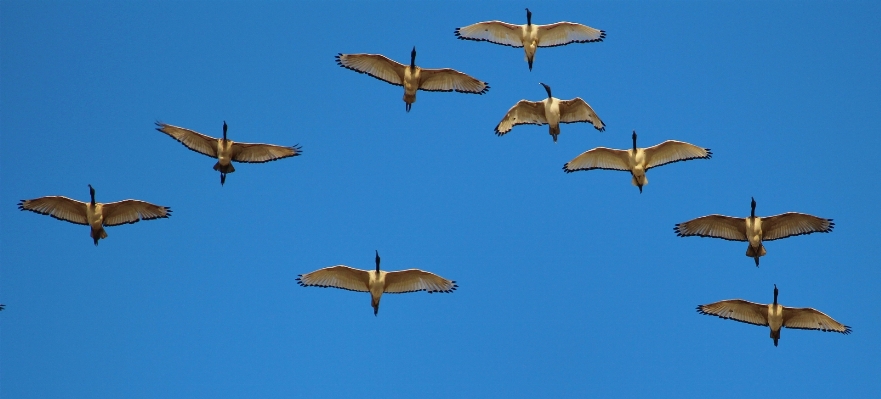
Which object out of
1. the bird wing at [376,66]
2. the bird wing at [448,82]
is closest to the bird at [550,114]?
the bird wing at [448,82]

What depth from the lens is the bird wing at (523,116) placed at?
2986 cm

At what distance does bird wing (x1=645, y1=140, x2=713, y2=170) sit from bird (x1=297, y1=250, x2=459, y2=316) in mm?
6009

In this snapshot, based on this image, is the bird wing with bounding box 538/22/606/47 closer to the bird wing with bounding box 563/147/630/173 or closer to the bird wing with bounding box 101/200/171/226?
the bird wing with bounding box 563/147/630/173

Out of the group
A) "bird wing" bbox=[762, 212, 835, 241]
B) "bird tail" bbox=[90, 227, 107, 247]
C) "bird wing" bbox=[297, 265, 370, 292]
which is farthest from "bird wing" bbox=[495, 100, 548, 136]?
"bird tail" bbox=[90, 227, 107, 247]

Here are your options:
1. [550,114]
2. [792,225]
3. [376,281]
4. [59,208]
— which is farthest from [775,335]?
[59,208]

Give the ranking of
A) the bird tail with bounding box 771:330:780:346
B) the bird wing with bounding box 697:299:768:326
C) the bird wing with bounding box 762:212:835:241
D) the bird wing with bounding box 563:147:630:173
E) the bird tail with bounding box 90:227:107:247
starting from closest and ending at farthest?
1. the bird wing with bounding box 762:212:835:241
2. the bird tail with bounding box 771:330:780:346
3. the bird wing with bounding box 697:299:768:326
4. the bird tail with bounding box 90:227:107:247
5. the bird wing with bounding box 563:147:630:173

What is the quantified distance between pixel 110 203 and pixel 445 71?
9240 millimetres

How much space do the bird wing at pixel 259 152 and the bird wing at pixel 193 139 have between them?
580mm

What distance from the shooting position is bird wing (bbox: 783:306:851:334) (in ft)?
93.4

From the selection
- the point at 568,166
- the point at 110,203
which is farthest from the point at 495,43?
the point at 110,203

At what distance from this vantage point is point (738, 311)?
2938 centimetres

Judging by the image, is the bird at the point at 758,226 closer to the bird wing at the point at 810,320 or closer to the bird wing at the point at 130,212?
the bird wing at the point at 810,320

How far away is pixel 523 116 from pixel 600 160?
235 cm

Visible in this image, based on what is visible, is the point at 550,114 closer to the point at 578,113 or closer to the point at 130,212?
the point at 578,113
